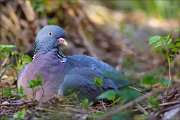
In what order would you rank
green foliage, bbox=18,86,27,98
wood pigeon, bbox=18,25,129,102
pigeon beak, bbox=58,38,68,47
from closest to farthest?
wood pigeon, bbox=18,25,129,102, green foliage, bbox=18,86,27,98, pigeon beak, bbox=58,38,68,47

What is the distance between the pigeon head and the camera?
4598mm

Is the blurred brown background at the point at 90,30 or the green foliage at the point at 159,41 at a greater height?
the blurred brown background at the point at 90,30

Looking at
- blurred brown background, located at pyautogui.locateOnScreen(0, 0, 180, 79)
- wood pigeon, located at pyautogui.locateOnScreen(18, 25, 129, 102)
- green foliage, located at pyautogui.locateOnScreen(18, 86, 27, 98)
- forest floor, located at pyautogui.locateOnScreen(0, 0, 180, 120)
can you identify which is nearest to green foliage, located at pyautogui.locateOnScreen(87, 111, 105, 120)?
forest floor, located at pyautogui.locateOnScreen(0, 0, 180, 120)

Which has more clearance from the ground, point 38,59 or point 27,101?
point 38,59

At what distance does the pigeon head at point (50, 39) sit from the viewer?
4.60 m

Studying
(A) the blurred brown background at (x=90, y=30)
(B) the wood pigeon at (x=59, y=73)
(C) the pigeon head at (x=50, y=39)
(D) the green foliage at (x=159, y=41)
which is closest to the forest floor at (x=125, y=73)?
(A) the blurred brown background at (x=90, y=30)

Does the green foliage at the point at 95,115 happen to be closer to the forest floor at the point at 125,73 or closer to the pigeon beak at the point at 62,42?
the forest floor at the point at 125,73

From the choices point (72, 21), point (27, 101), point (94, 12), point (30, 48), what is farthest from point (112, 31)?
point (27, 101)

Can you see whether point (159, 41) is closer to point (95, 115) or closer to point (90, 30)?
point (95, 115)

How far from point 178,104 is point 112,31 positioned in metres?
6.19

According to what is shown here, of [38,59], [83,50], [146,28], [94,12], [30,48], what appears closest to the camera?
[38,59]

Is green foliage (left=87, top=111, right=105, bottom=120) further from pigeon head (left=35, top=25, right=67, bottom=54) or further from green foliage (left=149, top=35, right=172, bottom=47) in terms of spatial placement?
pigeon head (left=35, top=25, right=67, bottom=54)

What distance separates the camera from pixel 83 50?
7.74m

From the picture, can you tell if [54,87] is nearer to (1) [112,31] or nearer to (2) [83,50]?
(2) [83,50]
